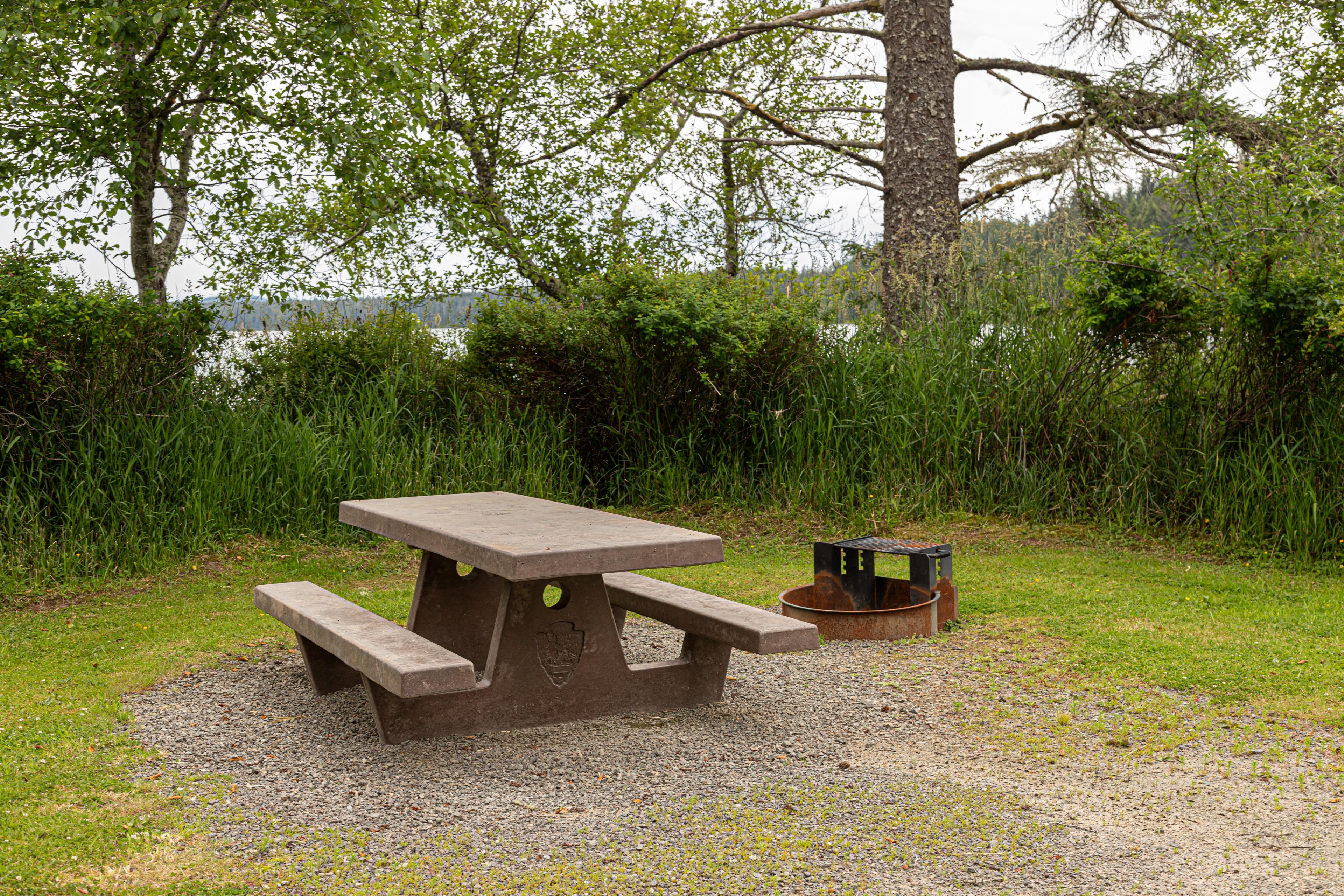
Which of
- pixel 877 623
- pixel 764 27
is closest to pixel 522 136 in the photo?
pixel 764 27

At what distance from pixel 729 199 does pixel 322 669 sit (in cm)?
1108

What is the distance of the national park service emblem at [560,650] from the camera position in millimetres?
3916

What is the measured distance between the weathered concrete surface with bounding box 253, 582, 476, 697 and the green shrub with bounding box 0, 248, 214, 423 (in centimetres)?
315

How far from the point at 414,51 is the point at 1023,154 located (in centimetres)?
632

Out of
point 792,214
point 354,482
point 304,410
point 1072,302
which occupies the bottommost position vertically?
point 354,482

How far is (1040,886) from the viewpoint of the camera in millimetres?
2650

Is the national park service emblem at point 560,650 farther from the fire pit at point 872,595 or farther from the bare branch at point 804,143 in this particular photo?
the bare branch at point 804,143

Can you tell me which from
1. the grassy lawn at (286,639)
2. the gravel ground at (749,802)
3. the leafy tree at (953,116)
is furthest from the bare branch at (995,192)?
the gravel ground at (749,802)

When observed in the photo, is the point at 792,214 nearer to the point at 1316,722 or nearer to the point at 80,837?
the point at 1316,722

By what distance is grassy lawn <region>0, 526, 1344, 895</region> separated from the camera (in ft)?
9.56

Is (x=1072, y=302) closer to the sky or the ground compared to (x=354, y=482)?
closer to the sky

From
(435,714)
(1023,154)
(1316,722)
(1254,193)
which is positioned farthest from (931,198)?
(435,714)

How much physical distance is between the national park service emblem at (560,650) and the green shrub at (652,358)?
4.40m

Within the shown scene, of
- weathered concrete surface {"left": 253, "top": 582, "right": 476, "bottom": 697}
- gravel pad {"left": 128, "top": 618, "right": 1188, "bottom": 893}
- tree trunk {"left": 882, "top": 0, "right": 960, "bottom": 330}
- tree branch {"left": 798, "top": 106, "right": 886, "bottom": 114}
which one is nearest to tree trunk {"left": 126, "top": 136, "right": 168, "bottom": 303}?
weathered concrete surface {"left": 253, "top": 582, "right": 476, "bottom": 697}
